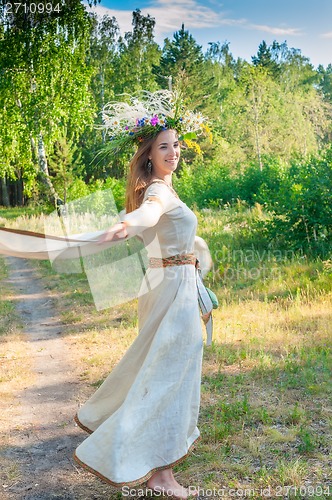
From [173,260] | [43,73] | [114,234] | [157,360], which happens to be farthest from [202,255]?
[43,73]

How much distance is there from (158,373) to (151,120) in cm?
160

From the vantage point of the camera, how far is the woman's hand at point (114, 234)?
286 centimetres

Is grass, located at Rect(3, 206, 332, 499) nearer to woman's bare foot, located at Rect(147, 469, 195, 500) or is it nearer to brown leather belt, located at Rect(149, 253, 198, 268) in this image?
woman's bare foot, located at Rect(147, 469, 195, 500)

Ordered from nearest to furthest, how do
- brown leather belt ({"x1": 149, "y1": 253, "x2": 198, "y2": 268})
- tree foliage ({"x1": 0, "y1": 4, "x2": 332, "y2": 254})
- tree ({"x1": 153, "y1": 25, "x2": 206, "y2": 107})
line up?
1. brown leather belt ({"x1": 149, "y1": 253, "x2": 198, "y2": 268})
2. tree foliage ({"x1": 0, "y1": 4, "x2": 332, "y2": 254})
3. tree ({"x1": 153, "y1": 25, "x2": 206, "y2": 107})

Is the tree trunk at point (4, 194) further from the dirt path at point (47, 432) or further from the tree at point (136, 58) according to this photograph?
the dirt path at point (47, 432)

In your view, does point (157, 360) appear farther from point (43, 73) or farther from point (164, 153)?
point (43, 73)

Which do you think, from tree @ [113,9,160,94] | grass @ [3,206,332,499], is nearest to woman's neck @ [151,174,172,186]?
grass @ [3,206,332,499]

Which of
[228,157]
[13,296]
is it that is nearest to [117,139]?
[13,296]

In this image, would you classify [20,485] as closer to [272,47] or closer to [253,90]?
[253,90]

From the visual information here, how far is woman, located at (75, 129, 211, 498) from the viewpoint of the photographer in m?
3.12

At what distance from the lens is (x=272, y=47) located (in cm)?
4866

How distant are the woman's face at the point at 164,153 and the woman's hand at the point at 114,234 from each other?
2.63ft

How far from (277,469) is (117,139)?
245 cm

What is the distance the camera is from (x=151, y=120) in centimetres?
369
